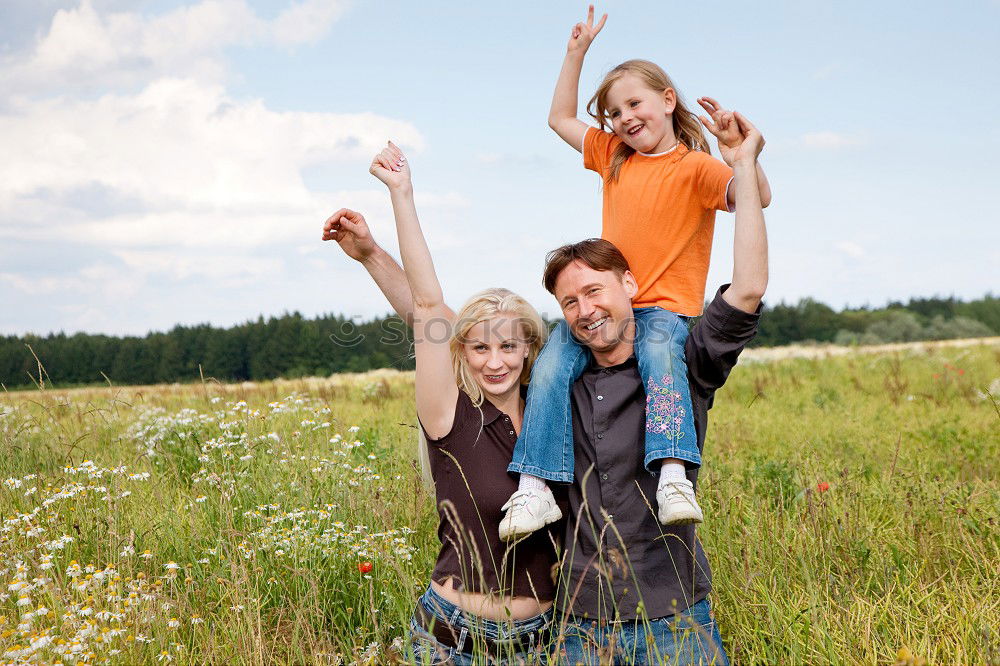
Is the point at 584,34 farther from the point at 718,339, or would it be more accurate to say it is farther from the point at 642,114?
the point at 718,339

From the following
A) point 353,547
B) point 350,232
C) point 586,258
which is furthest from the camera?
Answer: point 353,547

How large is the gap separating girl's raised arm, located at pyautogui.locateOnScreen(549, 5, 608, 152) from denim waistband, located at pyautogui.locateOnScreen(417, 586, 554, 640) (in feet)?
8.55

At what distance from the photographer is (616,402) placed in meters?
3.12

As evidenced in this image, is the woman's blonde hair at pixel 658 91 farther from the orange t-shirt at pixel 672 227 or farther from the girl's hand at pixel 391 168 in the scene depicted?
the girl's hand at pixel 391 168

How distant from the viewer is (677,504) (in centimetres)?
282

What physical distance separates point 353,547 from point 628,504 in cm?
166

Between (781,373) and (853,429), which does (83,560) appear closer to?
(853,429)

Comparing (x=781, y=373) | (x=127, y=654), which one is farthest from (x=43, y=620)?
(x=781, y=373)

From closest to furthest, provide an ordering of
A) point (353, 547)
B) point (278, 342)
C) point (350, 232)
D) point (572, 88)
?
1. point (350, 232)
2. point (353, 547)
3. point (572, 88)
4. point (278, 342)

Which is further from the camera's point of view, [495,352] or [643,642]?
[495,352]

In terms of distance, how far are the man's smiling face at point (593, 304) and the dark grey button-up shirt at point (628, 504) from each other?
17 centimetres

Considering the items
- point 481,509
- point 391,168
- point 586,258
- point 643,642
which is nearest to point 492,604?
point 481,509

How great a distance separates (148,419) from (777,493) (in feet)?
19.8

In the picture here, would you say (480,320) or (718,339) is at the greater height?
(480,320)
